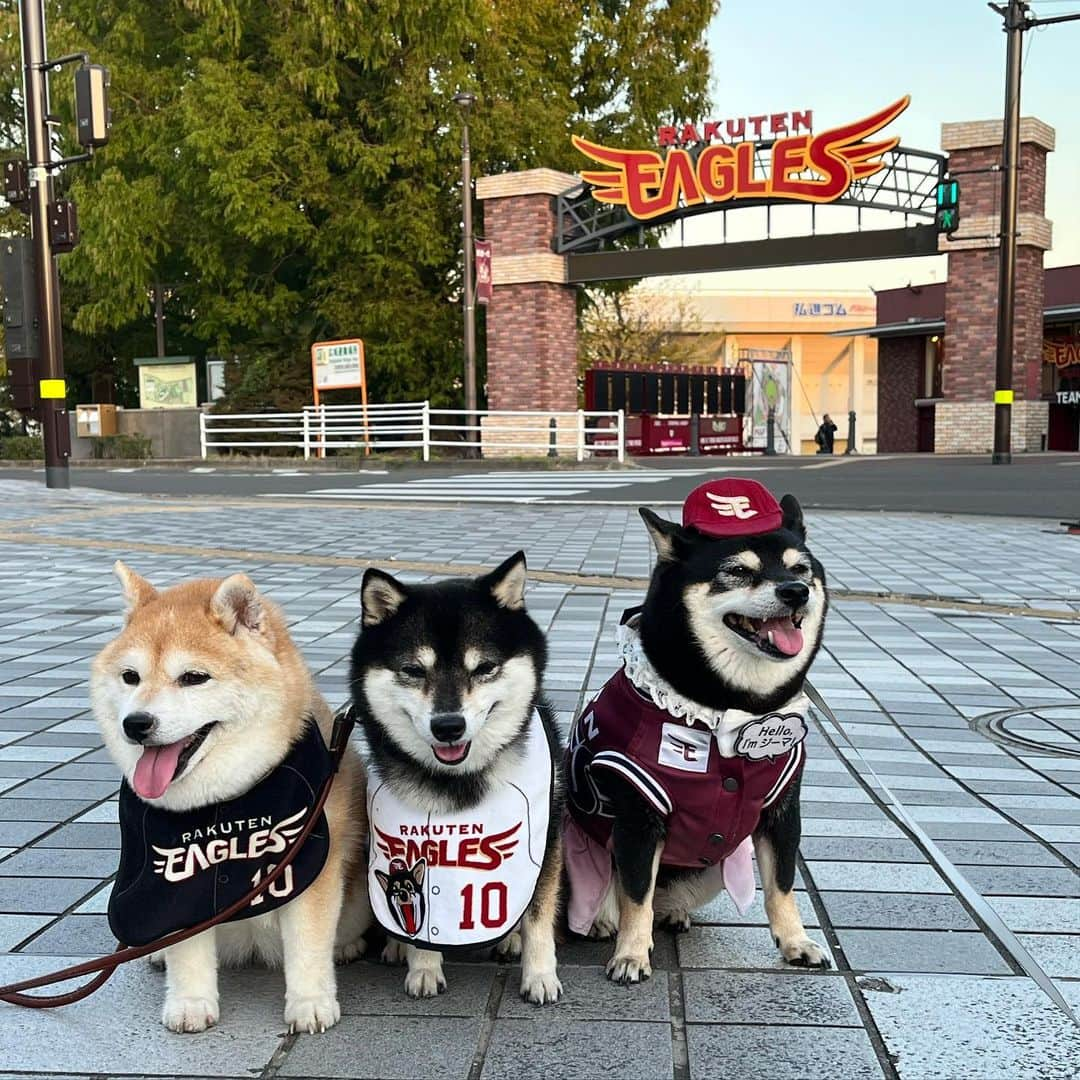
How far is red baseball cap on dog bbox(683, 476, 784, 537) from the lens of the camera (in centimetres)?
271

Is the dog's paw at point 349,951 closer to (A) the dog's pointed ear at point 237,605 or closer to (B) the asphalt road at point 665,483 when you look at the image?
(A) the dog's pointed ear at point 237,605

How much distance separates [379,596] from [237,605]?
304mm

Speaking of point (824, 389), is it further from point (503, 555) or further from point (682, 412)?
point (503, 555)

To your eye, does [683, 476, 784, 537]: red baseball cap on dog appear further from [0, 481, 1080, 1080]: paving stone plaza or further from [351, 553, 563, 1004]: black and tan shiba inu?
[0, 481, 1080, 1080]: paving stone plaza

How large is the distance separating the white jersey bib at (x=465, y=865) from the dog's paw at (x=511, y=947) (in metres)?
0.25

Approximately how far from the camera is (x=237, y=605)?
2.45 meters

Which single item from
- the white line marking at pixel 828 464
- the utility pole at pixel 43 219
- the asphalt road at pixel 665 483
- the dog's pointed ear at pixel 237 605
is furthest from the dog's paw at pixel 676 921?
the white line marking at pixel 828 464

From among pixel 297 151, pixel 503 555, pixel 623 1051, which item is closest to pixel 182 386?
pixel 297 151

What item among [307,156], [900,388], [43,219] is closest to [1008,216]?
[900,388]

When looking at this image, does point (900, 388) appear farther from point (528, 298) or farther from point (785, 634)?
point (785, 634)

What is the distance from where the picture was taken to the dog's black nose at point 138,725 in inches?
89.7

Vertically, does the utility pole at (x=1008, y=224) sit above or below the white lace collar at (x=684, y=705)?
above

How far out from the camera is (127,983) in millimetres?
2699

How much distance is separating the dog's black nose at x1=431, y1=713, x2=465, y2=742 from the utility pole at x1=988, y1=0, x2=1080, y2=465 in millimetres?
24119
